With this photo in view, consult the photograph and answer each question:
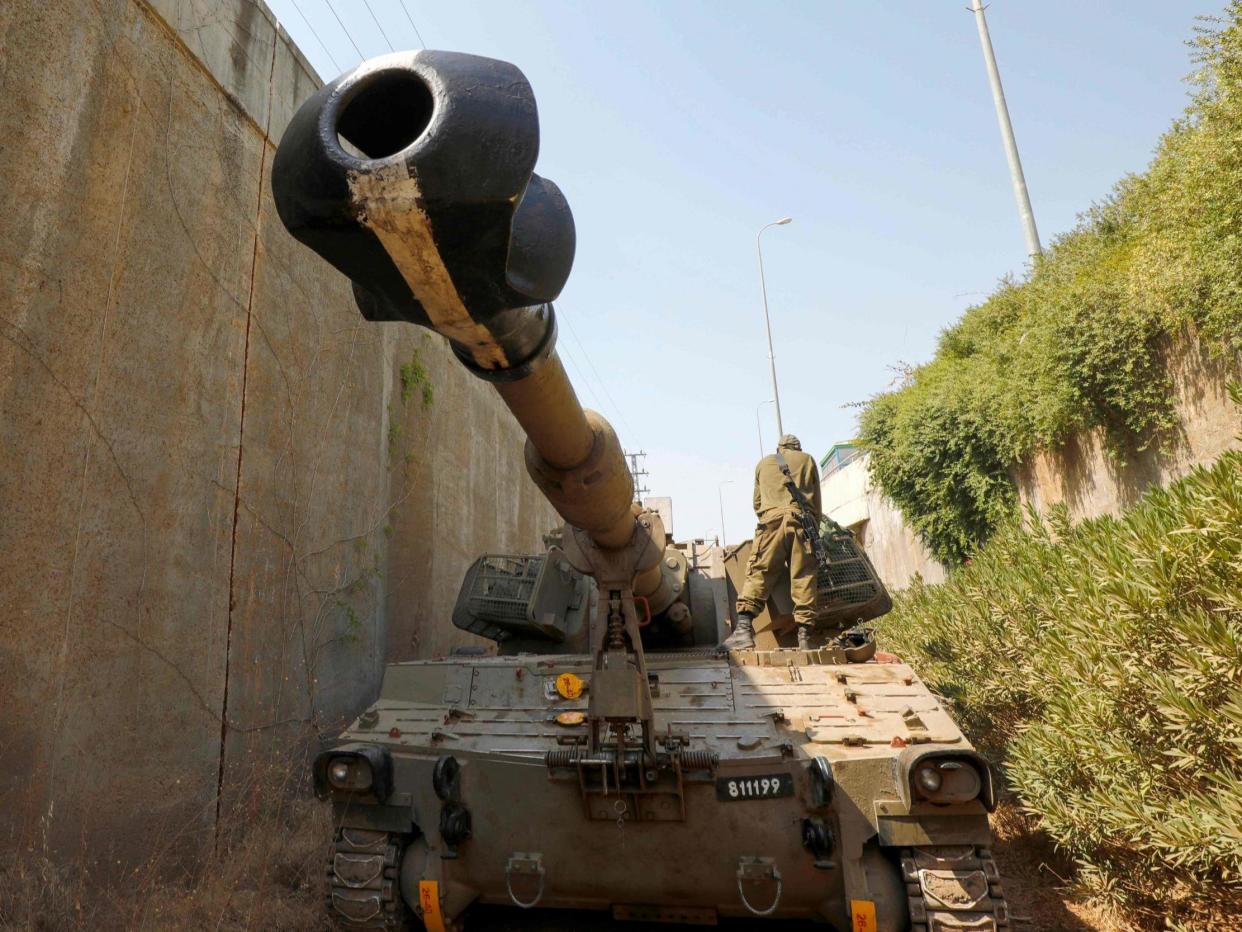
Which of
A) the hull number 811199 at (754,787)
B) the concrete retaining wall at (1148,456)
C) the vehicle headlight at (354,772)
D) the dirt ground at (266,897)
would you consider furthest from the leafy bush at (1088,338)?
the vehicle headlight at (354,772)

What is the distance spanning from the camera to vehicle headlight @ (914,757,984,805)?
329 centimetres

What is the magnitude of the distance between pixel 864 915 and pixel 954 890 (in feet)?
1.21

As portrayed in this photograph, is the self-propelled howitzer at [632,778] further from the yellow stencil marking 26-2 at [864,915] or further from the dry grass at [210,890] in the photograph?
the dry grass at [210,890]

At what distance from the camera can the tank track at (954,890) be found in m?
3.19

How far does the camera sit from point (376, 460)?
306 inches

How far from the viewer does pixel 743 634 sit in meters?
5.27

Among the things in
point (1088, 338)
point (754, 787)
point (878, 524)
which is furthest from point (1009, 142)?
point (754, 787)

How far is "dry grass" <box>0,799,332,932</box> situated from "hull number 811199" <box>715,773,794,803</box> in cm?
228

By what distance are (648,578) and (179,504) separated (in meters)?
2.82

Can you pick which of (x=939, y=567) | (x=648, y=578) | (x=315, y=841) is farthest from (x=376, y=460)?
(x=939, y=567)

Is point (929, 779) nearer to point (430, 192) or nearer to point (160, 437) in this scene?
point (430, 192)

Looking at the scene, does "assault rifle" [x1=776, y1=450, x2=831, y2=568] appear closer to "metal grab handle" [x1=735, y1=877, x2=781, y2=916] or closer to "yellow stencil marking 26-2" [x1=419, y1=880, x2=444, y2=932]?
"metal grab handle" [x1=735, y1=877, x2=781, y2=916]

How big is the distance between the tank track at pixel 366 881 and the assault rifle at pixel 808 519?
121 inches

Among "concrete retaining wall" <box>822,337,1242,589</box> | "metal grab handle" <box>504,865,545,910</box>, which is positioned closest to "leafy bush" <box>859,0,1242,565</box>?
"concrete retaining wall" <box>822,337,1242,589</box>
